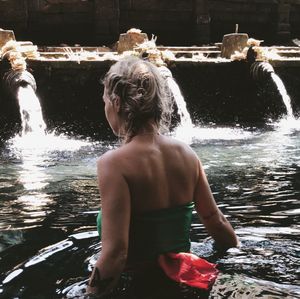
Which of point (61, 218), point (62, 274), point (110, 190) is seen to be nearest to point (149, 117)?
point (110, 190)

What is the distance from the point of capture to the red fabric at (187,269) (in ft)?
9.24

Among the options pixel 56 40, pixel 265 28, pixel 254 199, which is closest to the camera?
pixel 254 199

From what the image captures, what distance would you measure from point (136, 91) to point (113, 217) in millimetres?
597

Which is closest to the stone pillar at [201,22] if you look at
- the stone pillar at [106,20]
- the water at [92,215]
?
the stone pillar at [106,20]

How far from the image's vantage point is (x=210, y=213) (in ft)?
10.4

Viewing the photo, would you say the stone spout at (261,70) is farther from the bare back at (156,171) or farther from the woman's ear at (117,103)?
the woman's ear at (117,103)

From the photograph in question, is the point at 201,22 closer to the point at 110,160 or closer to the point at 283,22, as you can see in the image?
the point at 283,22

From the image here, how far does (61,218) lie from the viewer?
481cm

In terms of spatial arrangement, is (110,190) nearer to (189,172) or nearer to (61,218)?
(189,172)

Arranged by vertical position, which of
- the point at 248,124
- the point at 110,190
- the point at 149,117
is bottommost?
the point at 248,124

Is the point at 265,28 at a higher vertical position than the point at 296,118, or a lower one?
higher

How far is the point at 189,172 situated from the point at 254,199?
8.50ft

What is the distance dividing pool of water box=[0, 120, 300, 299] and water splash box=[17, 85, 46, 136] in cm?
73

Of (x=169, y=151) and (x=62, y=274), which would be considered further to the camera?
(x=62, y=274)
